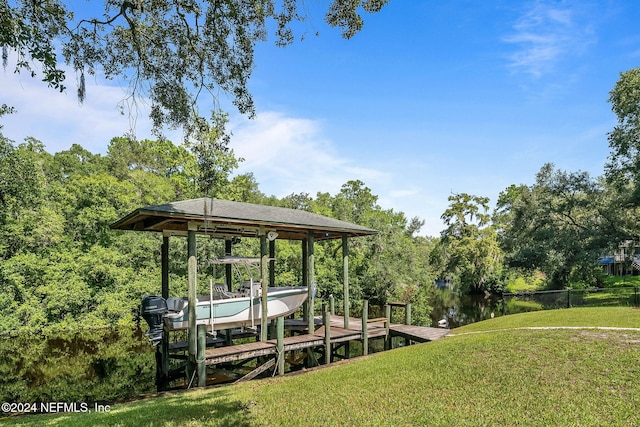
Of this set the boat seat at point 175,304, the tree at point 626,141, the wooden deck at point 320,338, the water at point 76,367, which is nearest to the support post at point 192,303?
the wooden deck at point 320,338

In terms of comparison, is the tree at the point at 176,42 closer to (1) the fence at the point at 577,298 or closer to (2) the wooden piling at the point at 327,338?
(2) the wooden piling at the point at 327,338

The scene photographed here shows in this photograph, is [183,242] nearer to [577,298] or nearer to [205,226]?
[205,226]

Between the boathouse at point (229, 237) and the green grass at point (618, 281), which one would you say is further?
the green grass at point (618, 281)

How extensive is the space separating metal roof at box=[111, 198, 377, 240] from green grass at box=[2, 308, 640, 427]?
401 cm

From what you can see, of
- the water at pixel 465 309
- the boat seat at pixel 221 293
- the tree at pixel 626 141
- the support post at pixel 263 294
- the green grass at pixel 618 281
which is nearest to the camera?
the support post at pixel 263 294

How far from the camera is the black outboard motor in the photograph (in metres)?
10.3

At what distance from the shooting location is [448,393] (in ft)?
21.7

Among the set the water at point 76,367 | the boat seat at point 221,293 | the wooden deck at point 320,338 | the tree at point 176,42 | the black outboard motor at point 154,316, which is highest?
the tree at point 176,42

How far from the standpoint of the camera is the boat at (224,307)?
33.9ft

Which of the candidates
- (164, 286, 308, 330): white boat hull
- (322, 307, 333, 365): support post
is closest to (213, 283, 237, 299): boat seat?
(164, 286, 308, 330): white boat hull

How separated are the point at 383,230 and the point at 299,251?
680cm

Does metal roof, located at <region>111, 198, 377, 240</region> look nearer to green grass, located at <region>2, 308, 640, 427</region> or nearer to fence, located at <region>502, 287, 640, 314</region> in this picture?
green grass, located at <region>2, 308, 640, 427</region>

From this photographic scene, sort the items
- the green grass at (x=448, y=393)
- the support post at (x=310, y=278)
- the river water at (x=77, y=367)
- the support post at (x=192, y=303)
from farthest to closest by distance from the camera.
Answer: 1. the support post at (x=310, y=278)
2. the river water at (x=77, y=367)
3. the support post at (x=192, y=303)
4. the green grass at (x=448, y=393)

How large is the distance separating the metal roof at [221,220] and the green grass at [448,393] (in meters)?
4.01
